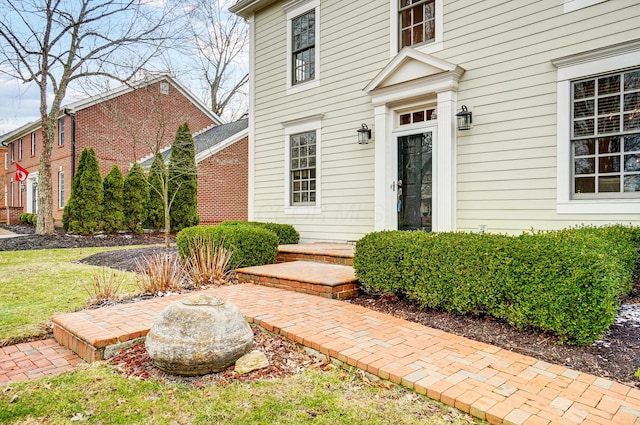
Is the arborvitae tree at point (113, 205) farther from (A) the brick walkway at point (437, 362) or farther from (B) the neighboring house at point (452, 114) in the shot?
(A) the brick walkway at point (437, 362)

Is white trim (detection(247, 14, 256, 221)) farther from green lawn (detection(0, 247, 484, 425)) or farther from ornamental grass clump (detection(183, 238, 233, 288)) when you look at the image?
green lawn (detection(0, 247, 484, 425))

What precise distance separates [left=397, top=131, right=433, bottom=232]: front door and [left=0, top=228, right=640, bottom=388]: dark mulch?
2245 millimetres

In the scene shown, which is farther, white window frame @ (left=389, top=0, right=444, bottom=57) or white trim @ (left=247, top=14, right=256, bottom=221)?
white trim @ (left=247, top=14, right=256, bottom=221)

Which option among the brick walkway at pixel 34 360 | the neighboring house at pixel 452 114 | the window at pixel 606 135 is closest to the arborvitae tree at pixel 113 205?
the neighboring house at pixel 452 114

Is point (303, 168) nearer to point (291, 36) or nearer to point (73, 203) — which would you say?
point (291, 36)

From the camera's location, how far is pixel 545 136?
5.27m

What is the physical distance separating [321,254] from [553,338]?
3.64 metres

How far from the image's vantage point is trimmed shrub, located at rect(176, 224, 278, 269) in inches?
249

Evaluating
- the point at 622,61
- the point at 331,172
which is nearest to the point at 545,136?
the point at 622,61

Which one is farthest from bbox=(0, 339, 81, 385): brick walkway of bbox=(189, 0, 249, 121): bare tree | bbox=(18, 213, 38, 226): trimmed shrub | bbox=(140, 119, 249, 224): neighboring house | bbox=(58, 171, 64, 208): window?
bbox=(189, 0, 249, 121): bare tree

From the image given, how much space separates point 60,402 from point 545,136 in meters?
5.67

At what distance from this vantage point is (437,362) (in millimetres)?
2902

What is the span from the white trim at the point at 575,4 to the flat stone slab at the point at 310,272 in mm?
4246

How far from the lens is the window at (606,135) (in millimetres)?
4730
